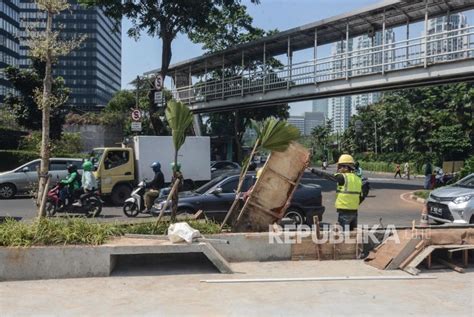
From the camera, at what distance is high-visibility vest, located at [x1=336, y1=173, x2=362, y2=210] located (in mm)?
8516

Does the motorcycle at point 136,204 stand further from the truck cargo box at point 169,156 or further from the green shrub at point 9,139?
the green shrub at point 9,139

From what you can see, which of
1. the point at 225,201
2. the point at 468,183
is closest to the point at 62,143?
the point at 225,201

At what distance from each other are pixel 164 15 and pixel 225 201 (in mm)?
20097

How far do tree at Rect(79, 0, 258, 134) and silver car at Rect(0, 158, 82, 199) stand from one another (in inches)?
414

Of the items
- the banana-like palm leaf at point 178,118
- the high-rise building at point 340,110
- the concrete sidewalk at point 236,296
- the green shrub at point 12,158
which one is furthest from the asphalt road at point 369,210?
the high-rise building at point 340,110

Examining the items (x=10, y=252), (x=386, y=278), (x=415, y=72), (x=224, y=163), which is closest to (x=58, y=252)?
(x=10, y=252)

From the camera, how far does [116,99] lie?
61.4 m

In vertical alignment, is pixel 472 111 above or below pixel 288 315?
above

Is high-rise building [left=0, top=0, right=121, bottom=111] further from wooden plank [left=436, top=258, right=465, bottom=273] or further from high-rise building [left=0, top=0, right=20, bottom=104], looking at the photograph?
wooden plank [left=436, top=258, right=465, bottom=273]

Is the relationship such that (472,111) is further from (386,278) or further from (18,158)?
(386,278)

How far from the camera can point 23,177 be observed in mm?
19047

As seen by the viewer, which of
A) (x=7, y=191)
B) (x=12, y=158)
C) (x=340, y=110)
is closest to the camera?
(x=7, y=191)

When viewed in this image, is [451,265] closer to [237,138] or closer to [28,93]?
[28,93]

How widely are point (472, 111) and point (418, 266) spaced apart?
42.4 metres
